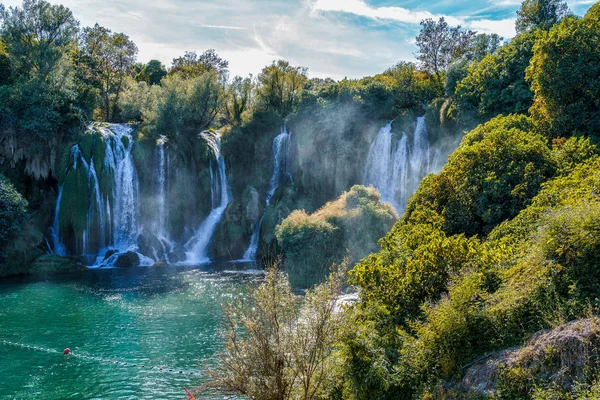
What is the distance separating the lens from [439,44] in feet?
157

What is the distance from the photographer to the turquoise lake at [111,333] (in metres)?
16.3

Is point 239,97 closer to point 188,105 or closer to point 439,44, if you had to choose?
point 188,105

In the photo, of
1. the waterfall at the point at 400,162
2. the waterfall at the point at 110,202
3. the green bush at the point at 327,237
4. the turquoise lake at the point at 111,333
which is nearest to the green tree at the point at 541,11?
the waterfall at the point at 400,162

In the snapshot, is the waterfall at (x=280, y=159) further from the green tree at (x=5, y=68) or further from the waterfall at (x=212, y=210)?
the green tree at (x=5, y=68)

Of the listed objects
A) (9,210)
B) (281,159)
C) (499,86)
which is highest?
(499,86)

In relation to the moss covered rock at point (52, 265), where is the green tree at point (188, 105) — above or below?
above

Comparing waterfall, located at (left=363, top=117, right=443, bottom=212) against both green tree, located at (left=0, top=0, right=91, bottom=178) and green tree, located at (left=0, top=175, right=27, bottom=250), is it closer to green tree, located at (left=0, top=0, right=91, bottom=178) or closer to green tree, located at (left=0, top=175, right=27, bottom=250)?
green tree, located at (left=0, top=0, right=91, bottom=178)

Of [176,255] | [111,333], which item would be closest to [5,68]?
[176,255]

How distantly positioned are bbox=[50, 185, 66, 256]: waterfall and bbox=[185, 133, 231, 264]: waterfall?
9915 millimetres

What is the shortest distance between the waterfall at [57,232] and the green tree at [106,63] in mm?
15017

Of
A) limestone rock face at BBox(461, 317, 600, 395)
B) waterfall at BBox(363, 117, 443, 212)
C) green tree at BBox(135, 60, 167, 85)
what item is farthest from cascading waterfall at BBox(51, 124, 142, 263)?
limestone rock face at BBox(461, 317, 600, 395)

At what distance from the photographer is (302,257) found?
91.1 ft

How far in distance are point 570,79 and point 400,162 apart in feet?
60.9

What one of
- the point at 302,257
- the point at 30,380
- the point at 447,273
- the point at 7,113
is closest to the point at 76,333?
the point at 30,380
